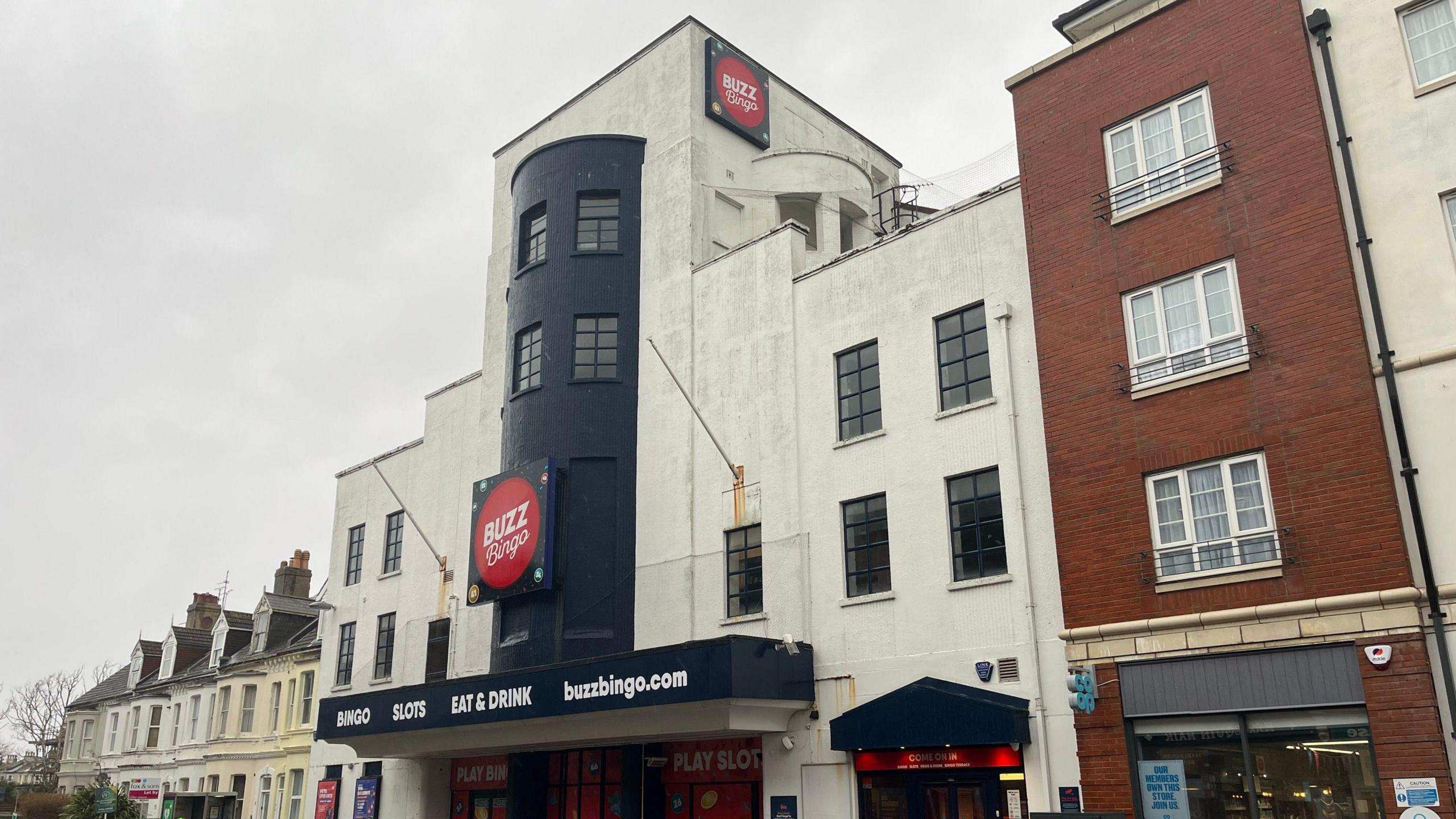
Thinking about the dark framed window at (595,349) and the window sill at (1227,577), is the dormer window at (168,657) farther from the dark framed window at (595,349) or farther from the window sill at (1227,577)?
the window sill at (1227,577)

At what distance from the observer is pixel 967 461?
1942cm

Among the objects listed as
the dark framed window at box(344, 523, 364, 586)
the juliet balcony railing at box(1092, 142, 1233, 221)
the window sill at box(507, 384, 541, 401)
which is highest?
the window sill at box(507, 384, 541, 401)

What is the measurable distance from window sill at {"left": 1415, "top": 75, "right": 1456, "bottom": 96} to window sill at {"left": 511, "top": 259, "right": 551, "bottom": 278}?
19204 mm

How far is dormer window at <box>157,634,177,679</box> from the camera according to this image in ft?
169

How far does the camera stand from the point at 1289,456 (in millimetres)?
14961

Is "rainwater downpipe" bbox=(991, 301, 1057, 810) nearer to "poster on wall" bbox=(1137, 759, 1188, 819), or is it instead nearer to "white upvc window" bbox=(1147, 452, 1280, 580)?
"poster on wall" bbox=(1137, 759, 1188, 819)

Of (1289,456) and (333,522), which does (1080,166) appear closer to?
(1289,456)

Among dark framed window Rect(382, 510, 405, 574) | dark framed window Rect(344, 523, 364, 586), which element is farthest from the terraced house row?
dark framed window Rect(344, 523, 364, 586)

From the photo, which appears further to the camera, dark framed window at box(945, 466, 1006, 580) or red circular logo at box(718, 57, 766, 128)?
red circular logo at box(718, 57, 766, 128)

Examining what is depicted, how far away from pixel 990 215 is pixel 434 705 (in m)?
15.7

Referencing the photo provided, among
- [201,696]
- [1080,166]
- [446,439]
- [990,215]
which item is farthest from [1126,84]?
[201,696]

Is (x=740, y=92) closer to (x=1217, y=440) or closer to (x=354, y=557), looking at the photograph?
(x=1217, y=440)

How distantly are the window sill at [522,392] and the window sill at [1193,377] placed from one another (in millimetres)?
15142

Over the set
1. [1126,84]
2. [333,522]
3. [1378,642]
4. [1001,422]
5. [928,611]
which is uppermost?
[1126,84]
